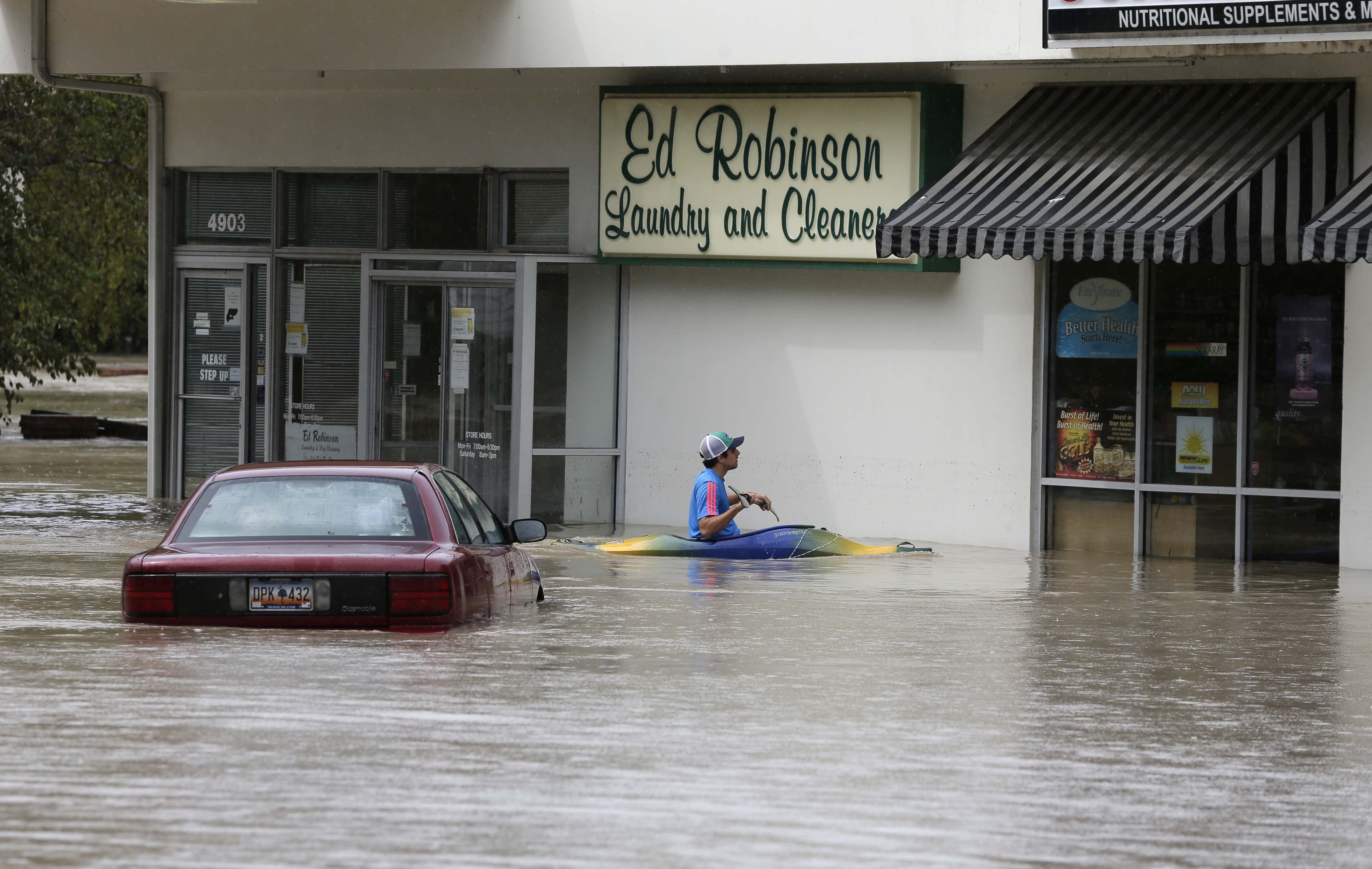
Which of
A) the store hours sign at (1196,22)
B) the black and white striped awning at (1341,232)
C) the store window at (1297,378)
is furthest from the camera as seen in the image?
the store window at (1297,378)

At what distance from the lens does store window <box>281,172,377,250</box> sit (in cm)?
1936

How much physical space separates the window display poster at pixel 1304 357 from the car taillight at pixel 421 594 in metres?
8.96

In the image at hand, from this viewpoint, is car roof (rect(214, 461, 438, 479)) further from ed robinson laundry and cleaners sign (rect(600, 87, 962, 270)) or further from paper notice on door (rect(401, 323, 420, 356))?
paper notice on door (rect(401, 323, 420, 356))

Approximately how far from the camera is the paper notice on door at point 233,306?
20.1 meters

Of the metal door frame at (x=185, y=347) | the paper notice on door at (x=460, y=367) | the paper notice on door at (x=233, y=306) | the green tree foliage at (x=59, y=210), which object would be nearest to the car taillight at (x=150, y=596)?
the paper notice on door at (x=460, y=367)

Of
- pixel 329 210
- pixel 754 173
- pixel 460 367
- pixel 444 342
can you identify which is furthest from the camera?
pixel 329 210

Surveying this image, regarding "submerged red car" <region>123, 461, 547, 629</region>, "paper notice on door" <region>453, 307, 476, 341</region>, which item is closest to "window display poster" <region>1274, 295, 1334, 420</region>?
"paper notice on door" <region>453, 307, 476, 341</region>

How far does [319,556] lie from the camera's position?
30.6ft

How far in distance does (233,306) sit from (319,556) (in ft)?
37.5

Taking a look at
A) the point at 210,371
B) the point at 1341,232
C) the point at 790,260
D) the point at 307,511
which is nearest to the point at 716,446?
the point at 790,260

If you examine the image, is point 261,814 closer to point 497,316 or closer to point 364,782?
point 364,782

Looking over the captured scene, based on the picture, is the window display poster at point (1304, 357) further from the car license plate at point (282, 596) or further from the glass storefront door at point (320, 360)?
the car license plate at point (282, 596)

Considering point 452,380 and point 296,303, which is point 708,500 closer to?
point 452,380

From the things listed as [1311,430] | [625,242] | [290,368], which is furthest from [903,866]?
[290,368]
